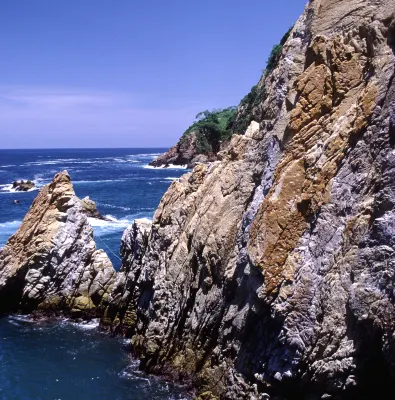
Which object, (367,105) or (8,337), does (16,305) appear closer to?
(8,337)

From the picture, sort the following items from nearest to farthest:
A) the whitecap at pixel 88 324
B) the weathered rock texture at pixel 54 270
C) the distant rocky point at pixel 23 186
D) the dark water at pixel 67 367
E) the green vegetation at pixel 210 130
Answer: the dark water at pixel 67 367
the whitecap at pixel 88 324
the weathered rock texture at pixel 54 270
the distant rocky point at pixel 23 186
the green vegetation at pixel 210 130

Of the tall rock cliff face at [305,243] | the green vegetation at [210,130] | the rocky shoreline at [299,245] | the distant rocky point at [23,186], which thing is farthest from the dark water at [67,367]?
the green vegetation at [210,130]

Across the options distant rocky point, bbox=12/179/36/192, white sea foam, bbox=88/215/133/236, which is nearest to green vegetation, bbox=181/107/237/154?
distant rocky point, bbox=12/179/36/192

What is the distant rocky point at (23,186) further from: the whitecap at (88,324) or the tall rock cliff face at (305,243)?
the tall rock cliff face at (305,243)

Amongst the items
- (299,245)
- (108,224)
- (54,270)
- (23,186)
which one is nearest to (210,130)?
(23,186)

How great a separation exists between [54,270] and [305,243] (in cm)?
1618

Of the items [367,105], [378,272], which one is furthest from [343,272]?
[367,105]

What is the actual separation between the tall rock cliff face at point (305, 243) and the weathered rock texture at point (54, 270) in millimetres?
6835

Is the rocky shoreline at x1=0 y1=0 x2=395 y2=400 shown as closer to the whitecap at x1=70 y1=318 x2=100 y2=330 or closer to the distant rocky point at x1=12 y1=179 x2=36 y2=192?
the whitecap at x1=70 y1=318 x2=100 y2=330

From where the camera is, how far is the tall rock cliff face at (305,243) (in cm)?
1378

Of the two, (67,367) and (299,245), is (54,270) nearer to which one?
(67,367)

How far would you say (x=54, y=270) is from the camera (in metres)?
27.0

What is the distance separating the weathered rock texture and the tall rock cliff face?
684 centimetres

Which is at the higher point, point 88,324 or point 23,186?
point 23,186
